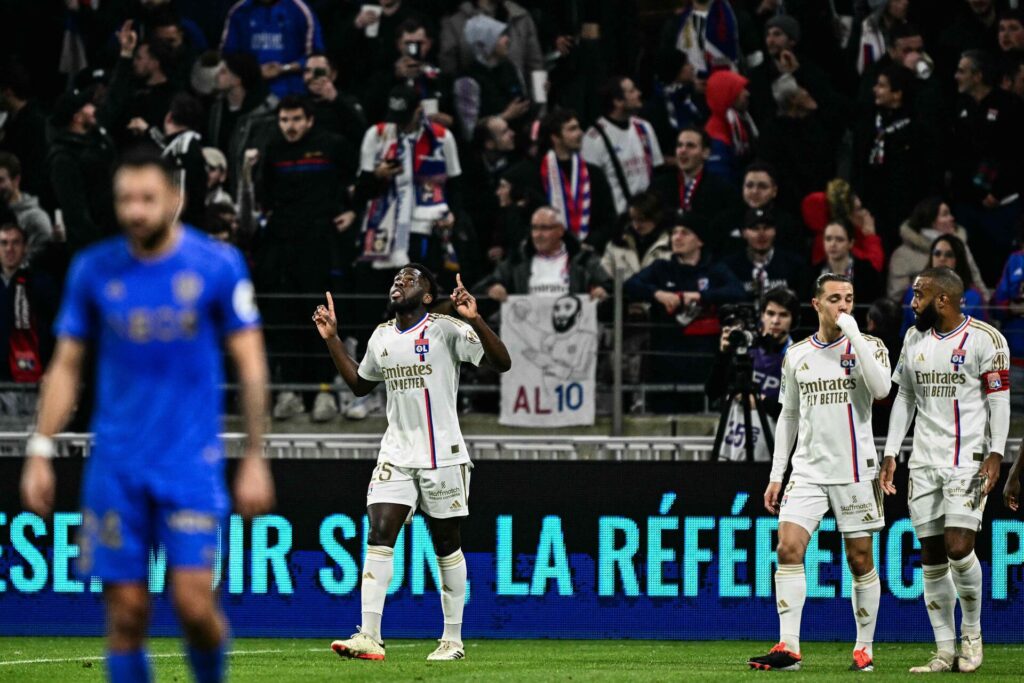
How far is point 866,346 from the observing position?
34.2 ft

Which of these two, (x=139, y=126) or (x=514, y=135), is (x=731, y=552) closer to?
(x=514, y=135)

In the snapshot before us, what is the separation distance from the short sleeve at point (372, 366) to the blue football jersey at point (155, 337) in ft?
16.7

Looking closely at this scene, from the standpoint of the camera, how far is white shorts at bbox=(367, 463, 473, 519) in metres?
11.3

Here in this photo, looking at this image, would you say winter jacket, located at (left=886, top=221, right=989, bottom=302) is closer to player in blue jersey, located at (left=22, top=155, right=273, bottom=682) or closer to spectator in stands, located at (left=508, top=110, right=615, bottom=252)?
spectator in stands, located at (left=508, top=110, right=615, bottom=252)

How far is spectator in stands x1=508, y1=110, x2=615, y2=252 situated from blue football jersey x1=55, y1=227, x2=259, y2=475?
33.3 ft

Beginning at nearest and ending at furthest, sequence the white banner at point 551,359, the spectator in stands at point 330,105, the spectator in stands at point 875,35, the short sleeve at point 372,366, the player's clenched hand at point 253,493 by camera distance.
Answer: the player's clenched hand at point 253,493
the short sleeve at point 372,366
the white banner at point 551,359
the spectator in stands at point 330,105
the spectator in stands at point 875,35

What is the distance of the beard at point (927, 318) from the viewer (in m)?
10.8

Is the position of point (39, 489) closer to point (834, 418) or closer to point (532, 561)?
point (834, 418)

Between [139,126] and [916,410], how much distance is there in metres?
8.31

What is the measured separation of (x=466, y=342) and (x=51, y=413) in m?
5.26

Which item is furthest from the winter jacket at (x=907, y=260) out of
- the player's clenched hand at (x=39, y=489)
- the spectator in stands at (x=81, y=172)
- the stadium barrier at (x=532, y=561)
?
the player's clenched hand at (x=39, y=489)

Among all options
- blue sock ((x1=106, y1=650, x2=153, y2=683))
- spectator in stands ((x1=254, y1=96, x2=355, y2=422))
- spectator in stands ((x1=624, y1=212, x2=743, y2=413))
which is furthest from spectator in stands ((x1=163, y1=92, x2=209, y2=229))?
blue sock ((x1=106, y1=650, x2=153, y2=683))

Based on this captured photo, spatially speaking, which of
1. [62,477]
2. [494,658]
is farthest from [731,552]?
[62,477]

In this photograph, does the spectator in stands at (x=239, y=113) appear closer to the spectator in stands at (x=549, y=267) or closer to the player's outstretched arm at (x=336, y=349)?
the spectator in stands at (x=549, y=267)
